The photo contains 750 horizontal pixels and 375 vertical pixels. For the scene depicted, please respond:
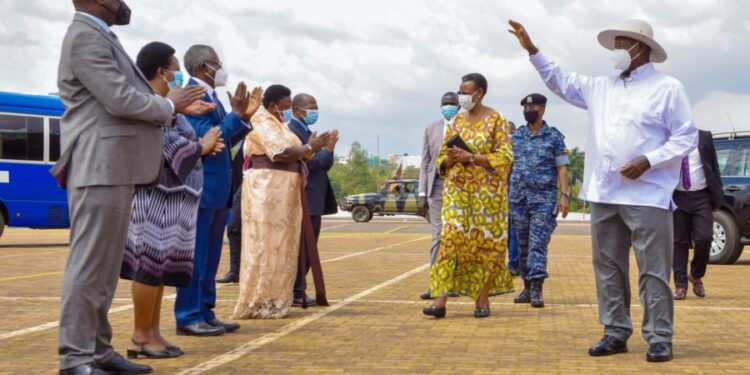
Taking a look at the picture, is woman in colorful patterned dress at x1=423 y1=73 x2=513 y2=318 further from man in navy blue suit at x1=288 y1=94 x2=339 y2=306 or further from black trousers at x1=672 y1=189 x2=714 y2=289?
black trousers at x1=672 y1=189 x2=714 y2=289

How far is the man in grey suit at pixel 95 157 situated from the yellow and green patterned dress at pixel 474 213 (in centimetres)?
361

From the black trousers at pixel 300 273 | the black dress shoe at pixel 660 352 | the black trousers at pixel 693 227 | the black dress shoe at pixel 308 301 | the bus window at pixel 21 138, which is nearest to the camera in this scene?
the black dress shoe at pixel 660 352

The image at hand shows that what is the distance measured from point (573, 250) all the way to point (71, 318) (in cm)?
1574

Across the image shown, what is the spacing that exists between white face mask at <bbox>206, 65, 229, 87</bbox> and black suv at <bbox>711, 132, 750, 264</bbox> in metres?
10.0

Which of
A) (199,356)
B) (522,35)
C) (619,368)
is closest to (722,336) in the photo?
(619,368)

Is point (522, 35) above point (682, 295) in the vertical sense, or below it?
above

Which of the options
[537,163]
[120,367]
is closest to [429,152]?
[537,163]

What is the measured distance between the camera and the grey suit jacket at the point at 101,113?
5.19 m

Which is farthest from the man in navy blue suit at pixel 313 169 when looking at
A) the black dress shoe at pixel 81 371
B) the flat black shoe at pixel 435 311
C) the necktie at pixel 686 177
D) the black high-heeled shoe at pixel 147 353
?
the black dress shoe at pixel 81 371

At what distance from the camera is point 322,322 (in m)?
8.20

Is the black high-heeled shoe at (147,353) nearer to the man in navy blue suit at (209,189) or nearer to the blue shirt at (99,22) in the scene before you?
the man in navy blue suit at (209,189)

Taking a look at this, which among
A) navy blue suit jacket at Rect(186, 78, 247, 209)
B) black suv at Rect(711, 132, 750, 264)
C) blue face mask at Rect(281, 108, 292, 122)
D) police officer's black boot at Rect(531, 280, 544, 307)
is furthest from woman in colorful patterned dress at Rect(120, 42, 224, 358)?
black suv at Rect(711, 132, 750, 264)

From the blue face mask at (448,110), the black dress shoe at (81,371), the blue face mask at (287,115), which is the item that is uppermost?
the blue face mask at (448,110)

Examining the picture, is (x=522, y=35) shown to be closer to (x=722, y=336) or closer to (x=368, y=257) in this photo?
(x=722, y=336)
